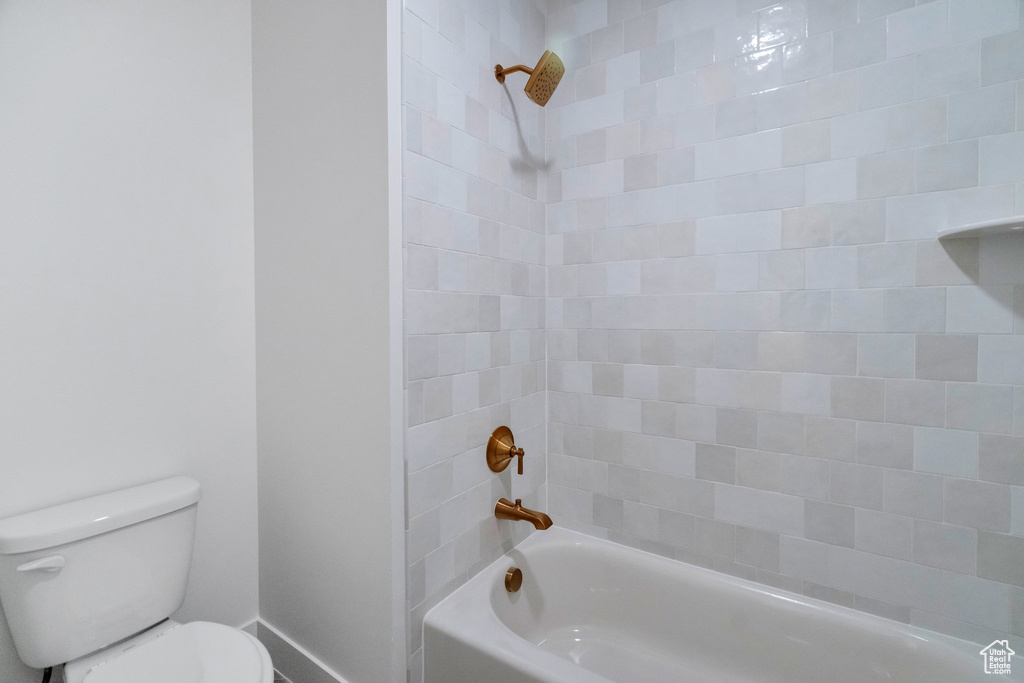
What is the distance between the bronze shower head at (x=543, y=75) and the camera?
4.66ft

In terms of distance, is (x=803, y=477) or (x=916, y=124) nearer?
(x=916, y=124)

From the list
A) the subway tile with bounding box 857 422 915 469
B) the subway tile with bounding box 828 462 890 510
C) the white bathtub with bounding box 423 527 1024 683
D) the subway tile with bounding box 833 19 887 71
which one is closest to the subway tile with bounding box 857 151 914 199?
the subway tile with bounding box 833 19 887 71

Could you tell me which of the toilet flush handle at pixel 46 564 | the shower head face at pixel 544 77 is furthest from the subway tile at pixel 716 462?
the toilet flush handle at pixel 46 564

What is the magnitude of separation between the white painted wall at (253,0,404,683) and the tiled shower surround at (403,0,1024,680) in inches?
3.9

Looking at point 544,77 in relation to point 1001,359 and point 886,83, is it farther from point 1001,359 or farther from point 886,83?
point 1001,359

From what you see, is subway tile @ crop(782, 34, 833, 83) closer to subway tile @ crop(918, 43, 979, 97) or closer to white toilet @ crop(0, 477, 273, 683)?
subway tile @ crop(918, 43, 979, 97)

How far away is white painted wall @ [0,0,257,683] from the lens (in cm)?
116

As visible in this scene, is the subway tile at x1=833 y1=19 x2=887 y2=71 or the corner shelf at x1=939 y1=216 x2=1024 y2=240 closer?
the corner shelf at x1=939 y1=216 x2=1024 y2=240

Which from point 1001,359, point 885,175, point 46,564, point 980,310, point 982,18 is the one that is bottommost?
point 46,564

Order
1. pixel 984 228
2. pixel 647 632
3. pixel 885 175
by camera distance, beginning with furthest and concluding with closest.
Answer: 1. pixel 647 632
2. pixel 885 175
3. pixel 984 228

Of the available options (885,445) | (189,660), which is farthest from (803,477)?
(189,660)

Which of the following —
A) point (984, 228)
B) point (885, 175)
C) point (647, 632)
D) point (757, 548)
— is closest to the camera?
point (984, 228)

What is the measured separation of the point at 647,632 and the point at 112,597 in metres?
1.54

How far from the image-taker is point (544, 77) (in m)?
1.45
